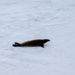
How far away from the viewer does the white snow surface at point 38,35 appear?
3.52 metres

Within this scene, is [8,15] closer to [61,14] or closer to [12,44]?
[61,14]

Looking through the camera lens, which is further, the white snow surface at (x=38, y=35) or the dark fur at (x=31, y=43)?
the dark fur at (x=31, y=43)

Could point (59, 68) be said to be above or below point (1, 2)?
below

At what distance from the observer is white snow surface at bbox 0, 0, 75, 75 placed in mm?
3521

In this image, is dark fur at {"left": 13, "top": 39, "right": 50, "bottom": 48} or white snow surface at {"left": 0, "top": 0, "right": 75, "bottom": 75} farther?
dark fur at {"left": 13, "top": 39, "right": 50, "bottom": 48}

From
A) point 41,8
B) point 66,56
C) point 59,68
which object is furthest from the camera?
point 41,8

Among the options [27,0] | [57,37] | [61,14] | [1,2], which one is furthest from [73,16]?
[1,2]

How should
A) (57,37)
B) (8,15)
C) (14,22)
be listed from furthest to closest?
(8,15)
(14,22)
(57,37)

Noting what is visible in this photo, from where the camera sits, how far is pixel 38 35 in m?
4.61

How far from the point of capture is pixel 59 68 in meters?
3.49

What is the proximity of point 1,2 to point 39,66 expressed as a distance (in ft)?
13.2

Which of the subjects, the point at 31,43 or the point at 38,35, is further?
the point at 38,35

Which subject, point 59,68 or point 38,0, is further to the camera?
point 38,0

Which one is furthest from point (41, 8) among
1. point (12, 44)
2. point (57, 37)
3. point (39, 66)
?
point (39, 66)
